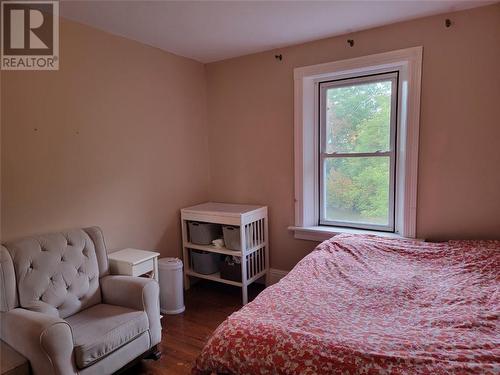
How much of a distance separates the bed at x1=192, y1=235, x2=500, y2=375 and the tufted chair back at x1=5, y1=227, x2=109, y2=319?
1193 mm

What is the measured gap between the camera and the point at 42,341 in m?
1.57

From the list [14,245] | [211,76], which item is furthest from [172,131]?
[14,245]

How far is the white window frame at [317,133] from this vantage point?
256 cm

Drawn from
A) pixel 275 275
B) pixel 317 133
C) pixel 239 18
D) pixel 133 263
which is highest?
pixel 239 18

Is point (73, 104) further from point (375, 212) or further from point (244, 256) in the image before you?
point (375, 212)

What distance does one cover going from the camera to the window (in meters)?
2.86

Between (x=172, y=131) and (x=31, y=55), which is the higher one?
(x=31, y=55)

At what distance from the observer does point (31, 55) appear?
7.12 ft

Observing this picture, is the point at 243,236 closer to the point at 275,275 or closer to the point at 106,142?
the point at 275,275

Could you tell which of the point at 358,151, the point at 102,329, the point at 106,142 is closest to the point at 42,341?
the point at 102,329

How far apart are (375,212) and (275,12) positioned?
6.32 feet

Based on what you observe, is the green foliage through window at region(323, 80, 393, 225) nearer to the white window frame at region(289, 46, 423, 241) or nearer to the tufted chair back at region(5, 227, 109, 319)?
the white window frame at region(289, 46, 423, 241)

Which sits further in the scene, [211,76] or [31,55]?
[211,76]

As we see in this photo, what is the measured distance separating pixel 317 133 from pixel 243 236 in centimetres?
126
